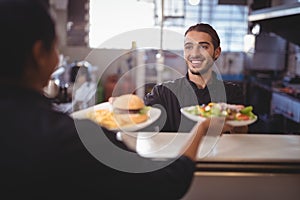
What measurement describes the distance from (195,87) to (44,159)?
88 centimetres

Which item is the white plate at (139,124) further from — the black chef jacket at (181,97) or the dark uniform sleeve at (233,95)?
the dark uniform sleeve at (233,95)

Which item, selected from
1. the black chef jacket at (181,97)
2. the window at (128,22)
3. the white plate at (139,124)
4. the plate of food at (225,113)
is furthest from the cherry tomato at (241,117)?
the window at (128,22)

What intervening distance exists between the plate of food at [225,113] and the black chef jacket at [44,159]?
51 centimetres

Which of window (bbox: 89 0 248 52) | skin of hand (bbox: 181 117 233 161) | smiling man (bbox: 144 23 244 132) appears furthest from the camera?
window (bbox: 89 0 248 52)

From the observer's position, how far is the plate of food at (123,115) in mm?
1021

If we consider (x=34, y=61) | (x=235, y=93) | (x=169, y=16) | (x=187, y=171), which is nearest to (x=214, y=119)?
(x=187, y=171)

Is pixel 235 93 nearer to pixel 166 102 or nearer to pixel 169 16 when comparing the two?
pixel 166 102

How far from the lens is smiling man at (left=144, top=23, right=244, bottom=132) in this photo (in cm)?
128

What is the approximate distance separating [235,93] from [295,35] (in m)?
1.21

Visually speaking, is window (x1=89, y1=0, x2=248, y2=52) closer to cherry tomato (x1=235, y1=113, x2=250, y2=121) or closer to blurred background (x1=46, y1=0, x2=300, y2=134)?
blurred background (x1=46, y1=0, x2=300, y2=134)

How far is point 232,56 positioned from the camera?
2.80 m

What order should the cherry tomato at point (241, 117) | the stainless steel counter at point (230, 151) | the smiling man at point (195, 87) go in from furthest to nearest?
1. the smiling man at point (195, 87)
2. the cherry tomato at point (241, 117)
3. the stainless steel counter at point (230, 151)

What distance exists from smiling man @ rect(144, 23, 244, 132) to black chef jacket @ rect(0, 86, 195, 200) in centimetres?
69

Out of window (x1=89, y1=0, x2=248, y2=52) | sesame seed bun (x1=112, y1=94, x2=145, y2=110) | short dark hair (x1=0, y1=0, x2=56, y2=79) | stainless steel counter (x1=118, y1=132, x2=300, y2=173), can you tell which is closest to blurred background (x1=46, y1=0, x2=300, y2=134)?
window (x1=89, y1=0, x2=248, y2=52)
